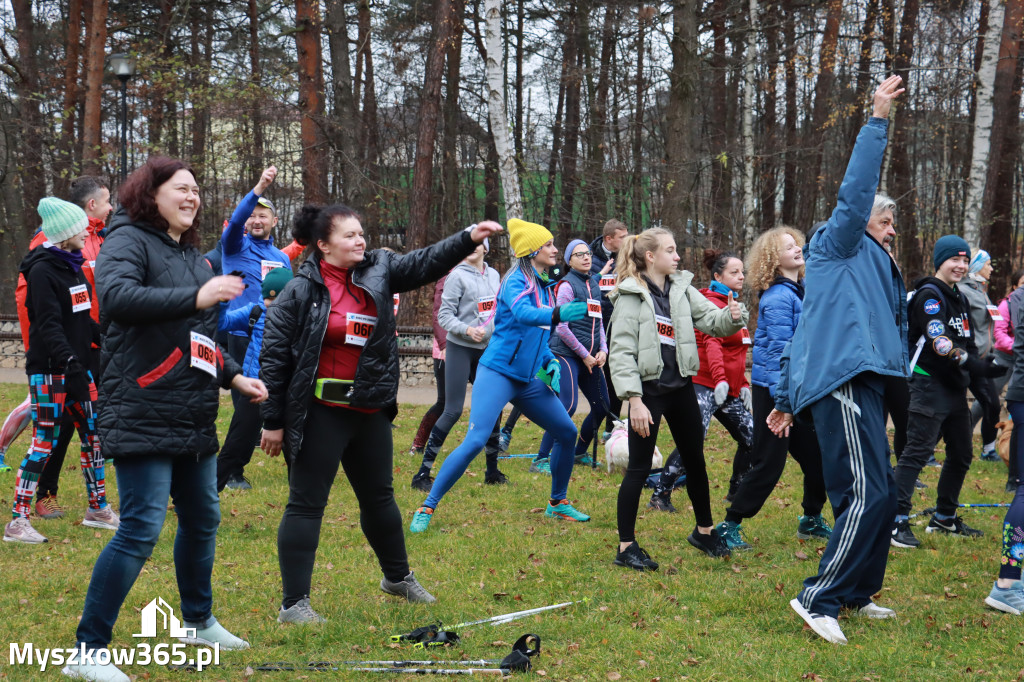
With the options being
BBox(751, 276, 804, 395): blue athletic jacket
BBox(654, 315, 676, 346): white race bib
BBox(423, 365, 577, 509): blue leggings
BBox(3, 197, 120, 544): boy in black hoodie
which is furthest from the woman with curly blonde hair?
BBox(3, 197, 120, 544): boy in black hoodie

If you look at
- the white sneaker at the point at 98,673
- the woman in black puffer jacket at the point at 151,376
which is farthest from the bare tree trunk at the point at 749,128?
the white sneaker at the point at 98,673

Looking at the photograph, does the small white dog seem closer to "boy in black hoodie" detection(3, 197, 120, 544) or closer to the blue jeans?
"boy in black hoodie" detection(3, 197, 120, 544)

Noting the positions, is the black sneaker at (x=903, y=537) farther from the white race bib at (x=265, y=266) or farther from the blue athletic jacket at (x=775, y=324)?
the white race bib at (x=265, y=266)

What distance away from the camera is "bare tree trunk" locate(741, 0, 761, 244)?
1734 cm

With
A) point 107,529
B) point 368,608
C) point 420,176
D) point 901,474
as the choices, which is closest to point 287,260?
point 107,529

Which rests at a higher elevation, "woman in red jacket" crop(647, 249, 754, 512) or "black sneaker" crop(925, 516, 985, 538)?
"woman in red jacket" crop(647, 249, 754, 512)

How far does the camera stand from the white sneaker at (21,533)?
242 inches

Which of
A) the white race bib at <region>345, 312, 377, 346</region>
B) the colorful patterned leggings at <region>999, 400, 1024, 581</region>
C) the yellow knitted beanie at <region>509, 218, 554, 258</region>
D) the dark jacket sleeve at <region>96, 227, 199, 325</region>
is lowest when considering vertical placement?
the colorful patterned leggings at <region>999, 400, 1024, 581</region>

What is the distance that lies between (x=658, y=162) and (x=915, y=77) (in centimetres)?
813

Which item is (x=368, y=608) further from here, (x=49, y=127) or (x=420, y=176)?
(x=49, y=127)

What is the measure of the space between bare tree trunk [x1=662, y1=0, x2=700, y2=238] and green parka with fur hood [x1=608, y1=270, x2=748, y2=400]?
1124 cm

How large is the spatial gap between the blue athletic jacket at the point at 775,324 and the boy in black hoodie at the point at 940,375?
2.82 feet

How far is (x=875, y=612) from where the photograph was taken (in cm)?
479

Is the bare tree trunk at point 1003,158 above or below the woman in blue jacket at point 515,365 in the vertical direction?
above
